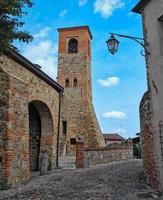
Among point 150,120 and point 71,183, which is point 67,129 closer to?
point 71,183

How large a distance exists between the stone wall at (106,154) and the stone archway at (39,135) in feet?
6.59

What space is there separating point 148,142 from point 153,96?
1341 mm

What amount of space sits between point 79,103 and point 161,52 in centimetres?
2330

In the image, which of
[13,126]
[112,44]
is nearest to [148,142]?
[112,44]

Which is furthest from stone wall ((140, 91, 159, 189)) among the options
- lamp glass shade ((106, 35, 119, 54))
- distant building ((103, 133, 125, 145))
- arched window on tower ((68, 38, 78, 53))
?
distant building ((103, 133, 125, 145))

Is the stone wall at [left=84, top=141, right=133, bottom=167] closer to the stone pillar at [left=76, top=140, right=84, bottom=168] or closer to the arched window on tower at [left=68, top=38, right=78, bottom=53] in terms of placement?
the stone pillar at [left=76, top=140, right=84, bottom=168]

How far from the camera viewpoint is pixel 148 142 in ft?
28.8

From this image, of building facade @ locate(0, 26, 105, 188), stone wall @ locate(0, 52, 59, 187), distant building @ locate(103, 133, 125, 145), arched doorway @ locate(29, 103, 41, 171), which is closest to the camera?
stone wall @ locate(0, 52, 59, 187)

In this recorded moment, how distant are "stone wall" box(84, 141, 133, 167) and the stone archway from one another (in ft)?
6.59

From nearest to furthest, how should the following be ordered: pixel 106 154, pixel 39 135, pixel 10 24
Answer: pixel 10 24
pixel 39 135
pixel 106 154

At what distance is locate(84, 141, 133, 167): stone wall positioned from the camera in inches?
646

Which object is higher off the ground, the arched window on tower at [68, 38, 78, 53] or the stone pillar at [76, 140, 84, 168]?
the arched window on tower at [68, 38, 78, 53]

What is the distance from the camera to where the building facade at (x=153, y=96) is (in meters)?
8.06

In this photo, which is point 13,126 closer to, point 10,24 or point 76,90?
point 10,24
